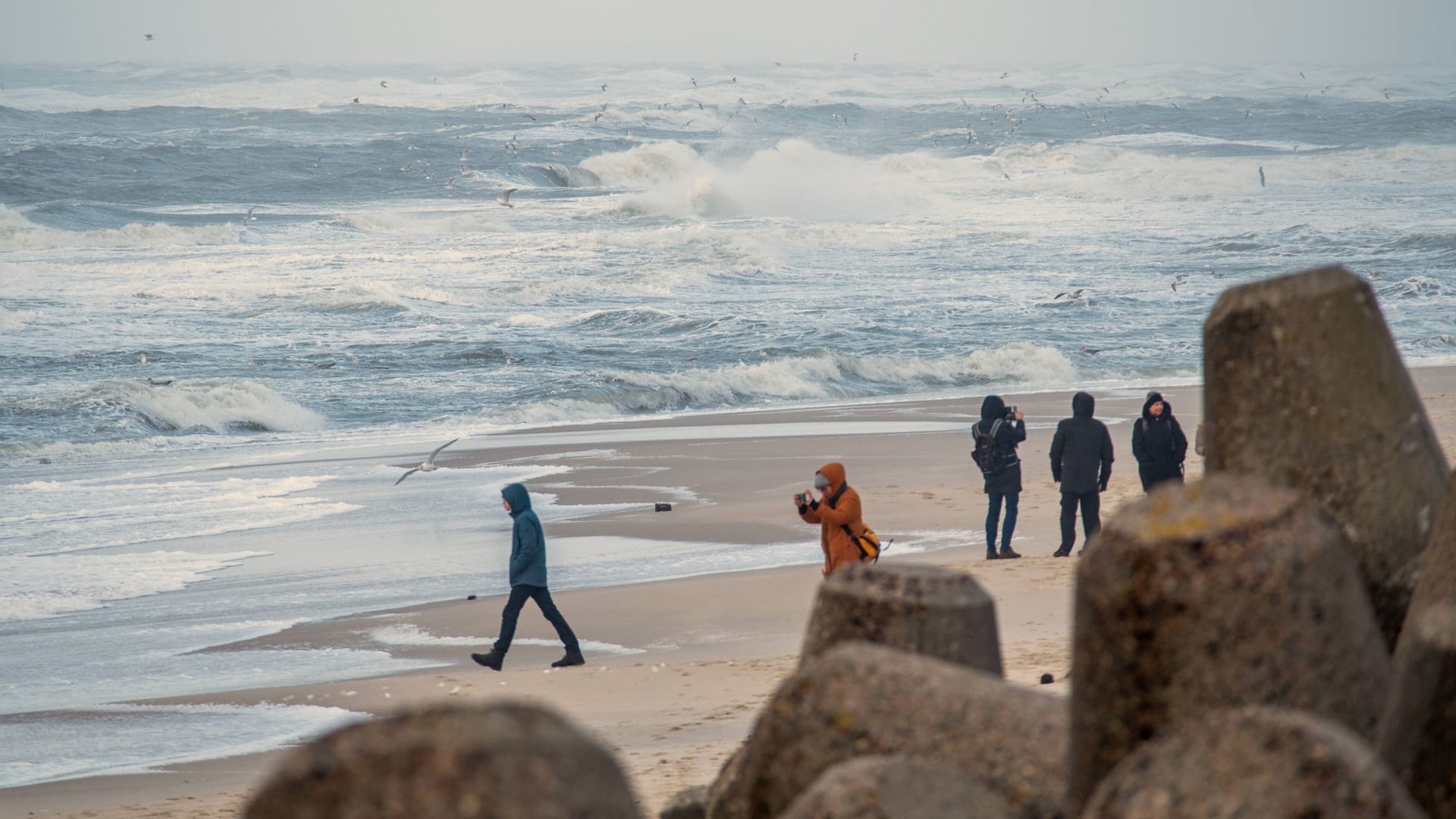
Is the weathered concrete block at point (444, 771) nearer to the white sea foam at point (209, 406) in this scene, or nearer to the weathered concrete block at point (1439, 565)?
the weathered concrete block at point (1439, 565)

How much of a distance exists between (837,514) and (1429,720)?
6019mm

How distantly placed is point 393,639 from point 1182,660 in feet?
23.9

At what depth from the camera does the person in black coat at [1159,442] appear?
30.5 feet

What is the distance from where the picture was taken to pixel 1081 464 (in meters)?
10.0

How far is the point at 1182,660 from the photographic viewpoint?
1837 mm

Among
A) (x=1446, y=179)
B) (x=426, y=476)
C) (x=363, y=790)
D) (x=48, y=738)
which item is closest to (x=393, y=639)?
(x=48, y=738)

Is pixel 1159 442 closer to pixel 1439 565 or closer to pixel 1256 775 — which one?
pixel 1439 565

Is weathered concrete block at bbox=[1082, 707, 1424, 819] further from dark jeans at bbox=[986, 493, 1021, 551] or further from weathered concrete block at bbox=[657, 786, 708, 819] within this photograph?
dark jeans at bbox=[986, 493, 1021, 551]

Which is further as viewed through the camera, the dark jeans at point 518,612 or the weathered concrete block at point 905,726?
the dark jeans at point 518,612

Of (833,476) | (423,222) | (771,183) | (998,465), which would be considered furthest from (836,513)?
(771,183)

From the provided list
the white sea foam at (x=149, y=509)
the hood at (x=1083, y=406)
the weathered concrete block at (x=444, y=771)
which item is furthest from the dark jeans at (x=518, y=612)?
the weathered concrete block at (x=444, y=771)

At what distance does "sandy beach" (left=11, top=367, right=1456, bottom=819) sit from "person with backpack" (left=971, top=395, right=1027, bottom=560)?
0.30m

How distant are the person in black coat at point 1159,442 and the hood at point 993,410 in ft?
3.91

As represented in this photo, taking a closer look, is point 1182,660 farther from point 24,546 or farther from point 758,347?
point 758,347
